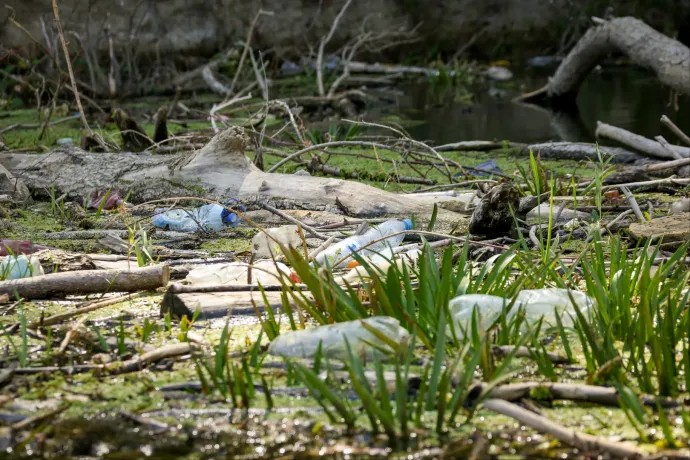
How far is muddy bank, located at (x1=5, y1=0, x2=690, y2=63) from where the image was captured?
12.6 m

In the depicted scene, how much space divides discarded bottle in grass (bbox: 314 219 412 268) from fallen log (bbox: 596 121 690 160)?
213cm

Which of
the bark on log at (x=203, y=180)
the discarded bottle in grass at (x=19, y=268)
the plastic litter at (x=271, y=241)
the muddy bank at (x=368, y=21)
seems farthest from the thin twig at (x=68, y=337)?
the muddy bank at (x=368, y=21)

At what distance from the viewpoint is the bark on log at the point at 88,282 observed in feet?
8.61

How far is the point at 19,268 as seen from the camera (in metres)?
2.78

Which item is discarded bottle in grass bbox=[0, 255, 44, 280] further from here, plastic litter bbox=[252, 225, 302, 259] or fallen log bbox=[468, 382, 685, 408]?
fallen log bbox=[468, 382, 685, 408]

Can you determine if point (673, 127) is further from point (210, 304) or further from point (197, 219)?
point (210, 304)

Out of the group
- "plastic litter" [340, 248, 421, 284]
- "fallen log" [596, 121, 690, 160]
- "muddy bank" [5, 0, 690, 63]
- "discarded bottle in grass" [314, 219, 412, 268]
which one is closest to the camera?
"plastic litter" [340, 248, 421, 284]

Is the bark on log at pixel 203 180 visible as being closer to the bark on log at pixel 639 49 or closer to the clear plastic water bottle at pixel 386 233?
the clear plastic water bottle at pixel 386 233

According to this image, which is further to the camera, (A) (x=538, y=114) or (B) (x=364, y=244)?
(A) (x=538, y=114)

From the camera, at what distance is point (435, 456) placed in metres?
1.58

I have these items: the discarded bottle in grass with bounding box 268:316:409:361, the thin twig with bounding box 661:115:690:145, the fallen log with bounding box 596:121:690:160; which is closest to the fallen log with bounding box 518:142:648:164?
the fallen log with bounding box 596:121:690:160

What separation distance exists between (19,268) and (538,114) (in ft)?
24.0

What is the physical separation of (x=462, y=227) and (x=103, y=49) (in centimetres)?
934

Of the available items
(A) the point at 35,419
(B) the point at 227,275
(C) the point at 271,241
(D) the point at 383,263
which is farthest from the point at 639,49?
(A) the point at 35,419
